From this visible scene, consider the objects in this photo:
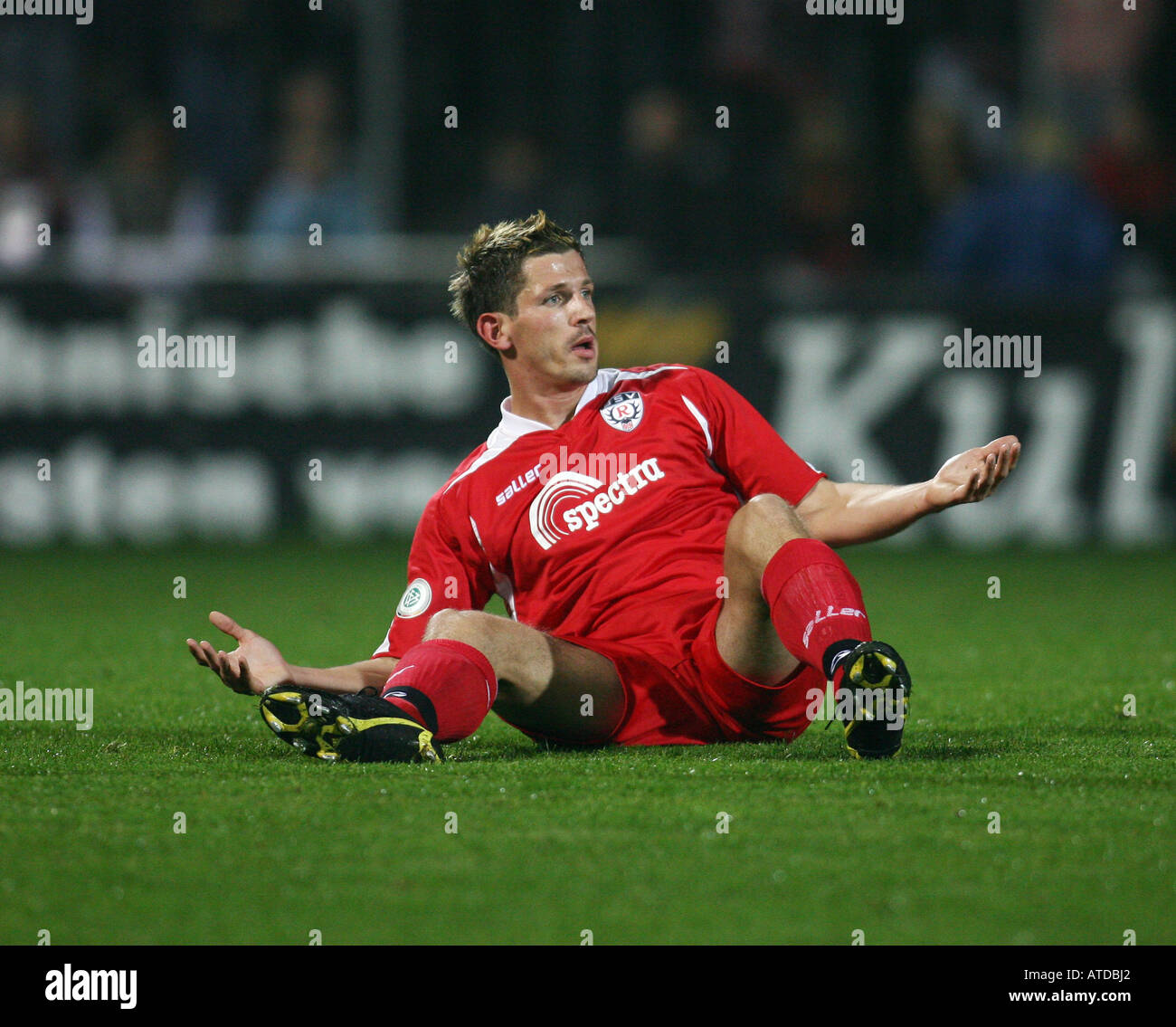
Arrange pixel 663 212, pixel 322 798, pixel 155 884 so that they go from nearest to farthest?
pixel 155 884, pixel 322 798, pixel 663 212

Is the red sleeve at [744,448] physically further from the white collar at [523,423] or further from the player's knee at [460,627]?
the player's knee at [460,627]

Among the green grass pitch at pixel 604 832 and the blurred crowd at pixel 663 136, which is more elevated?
the blurred crowd at pixel 663 136

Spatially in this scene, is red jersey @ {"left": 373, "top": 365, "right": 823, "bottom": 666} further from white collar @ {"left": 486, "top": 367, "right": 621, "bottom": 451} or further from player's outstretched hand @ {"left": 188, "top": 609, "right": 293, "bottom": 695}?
player's outstretched hand @ {"left": 188, "top": 609, "right": 293, "bottom": 695}

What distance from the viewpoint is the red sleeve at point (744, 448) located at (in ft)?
16.7

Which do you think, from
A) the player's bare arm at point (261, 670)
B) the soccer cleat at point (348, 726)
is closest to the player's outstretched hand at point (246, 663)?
the player's bare arm at point (261, 670)

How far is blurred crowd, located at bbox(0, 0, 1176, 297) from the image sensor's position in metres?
12.3

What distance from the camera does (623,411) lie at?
5.25m

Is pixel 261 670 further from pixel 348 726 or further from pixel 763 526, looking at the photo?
pixel 763 526

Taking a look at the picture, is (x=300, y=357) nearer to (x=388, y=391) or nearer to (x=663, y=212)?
(x=388, y=391)

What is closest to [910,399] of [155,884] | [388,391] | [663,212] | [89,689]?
[663,212]

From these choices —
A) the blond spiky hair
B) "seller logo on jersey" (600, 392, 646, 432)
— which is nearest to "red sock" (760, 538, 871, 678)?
"seller logo on jersey" (600, 392, 646, 432)

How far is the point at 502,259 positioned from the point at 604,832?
221 cm

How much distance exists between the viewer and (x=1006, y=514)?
1143 centimetres

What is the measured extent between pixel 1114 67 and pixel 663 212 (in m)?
3.51
